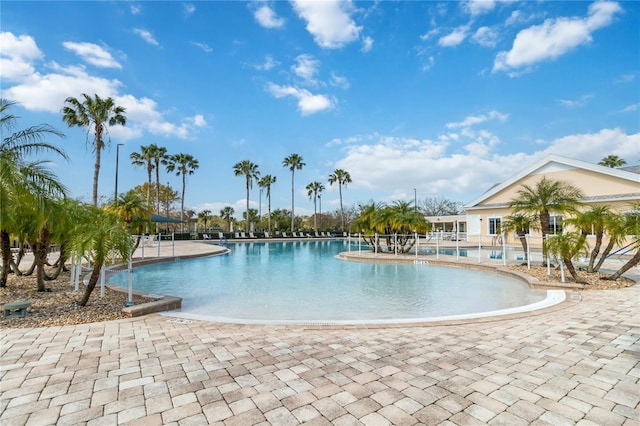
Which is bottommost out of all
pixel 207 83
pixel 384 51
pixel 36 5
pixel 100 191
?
pixel 100 191

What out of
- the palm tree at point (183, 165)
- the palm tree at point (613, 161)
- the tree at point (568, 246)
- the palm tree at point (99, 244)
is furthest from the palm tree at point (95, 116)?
the palm tree at point (613, 161)

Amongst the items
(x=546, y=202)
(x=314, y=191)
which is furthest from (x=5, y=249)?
(x=314, y=191)

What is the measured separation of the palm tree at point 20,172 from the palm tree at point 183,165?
33281 millimetres

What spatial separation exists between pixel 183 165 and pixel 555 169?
36444mm

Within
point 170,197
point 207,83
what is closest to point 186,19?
point 207,83

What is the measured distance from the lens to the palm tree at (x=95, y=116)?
66.2 feet

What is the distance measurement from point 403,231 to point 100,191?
20527 millimetres

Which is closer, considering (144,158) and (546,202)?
(546,202)

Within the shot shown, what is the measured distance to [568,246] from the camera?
25.8 feet

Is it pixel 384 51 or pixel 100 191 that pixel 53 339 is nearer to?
pixel 384 51

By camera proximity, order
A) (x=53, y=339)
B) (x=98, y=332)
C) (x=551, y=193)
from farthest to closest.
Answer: (x=551, y=193), (x=98, y=332), (x=53, y=339)

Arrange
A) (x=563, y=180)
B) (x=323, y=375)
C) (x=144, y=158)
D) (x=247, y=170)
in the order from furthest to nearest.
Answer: (x=247, y=170)
(x=144, y=158)
(x=563, y=180)
(x=323, y=375)

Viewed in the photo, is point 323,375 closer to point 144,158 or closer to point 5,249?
point 5,249

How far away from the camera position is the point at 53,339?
4.07 metres
